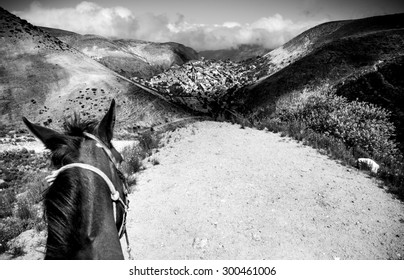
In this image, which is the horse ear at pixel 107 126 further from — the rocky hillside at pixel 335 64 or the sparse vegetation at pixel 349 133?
the rocky hillside at pixel 335 64

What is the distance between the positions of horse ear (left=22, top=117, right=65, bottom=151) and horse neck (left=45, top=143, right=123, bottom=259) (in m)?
0.30

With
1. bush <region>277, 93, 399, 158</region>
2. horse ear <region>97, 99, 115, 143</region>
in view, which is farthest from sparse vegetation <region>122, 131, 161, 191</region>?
bush <region>277, 93, 399, 158</region>

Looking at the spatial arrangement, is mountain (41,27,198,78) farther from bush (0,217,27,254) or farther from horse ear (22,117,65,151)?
horse ear (22,117,65,151)

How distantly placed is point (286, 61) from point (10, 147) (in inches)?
1945

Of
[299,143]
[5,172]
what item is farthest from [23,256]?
[299,143]

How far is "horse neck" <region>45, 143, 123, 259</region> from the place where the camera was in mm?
1478

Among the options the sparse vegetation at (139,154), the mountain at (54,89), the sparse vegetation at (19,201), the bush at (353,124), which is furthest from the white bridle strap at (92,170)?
the mountain at (54,89)

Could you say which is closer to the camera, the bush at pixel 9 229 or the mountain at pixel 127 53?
the bush at pixel 9 229

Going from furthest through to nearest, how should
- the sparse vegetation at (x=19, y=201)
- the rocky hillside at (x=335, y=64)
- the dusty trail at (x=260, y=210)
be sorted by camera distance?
the rocky hillside at (x=335, y=64)
the sparse vegetation at (x=19, y=201)
the dusty trail at (x=260, y=210)

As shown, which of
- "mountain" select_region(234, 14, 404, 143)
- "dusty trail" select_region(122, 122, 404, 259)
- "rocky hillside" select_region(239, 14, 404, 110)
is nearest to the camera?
"dusty trail" select_region(122, 122, 404, 259)

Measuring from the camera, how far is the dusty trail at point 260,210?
14.8 ft

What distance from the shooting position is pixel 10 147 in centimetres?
1497

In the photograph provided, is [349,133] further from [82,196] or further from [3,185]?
[3,185]
